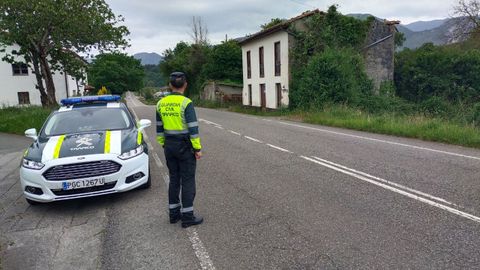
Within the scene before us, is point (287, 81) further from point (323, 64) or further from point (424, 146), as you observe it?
point (424, 146)

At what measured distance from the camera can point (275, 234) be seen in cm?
425

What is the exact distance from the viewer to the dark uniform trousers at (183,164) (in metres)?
4.58

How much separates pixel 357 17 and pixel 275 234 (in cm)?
2731

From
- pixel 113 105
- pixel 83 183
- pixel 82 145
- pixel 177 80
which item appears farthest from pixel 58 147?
pixel 177 80

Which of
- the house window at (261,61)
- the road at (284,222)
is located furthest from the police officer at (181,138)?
the house window at (261,61)

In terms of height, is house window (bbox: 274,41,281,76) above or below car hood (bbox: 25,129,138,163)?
above

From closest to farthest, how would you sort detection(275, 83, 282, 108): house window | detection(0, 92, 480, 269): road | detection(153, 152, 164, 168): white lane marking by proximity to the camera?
1. detection(0, 92, 480, 269): road
2. detection(153, 152, 164, 168): white lane marking
3. detection(275, 83, 282, 108): house window

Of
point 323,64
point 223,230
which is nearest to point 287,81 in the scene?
point 323,64

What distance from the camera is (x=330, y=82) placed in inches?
875

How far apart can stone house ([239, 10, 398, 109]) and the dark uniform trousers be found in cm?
2221

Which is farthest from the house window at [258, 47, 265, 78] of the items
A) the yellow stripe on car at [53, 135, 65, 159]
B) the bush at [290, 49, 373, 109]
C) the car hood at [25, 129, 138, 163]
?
the yellow stripe on car at [53, 135, 65, 159]

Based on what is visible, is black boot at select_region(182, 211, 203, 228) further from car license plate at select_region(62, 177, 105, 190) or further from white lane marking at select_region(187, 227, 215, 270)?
car license plate at select_region(62, 177, 105, 190)

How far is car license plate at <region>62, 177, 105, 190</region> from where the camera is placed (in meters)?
5.29

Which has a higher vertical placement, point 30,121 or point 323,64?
point 323,64
